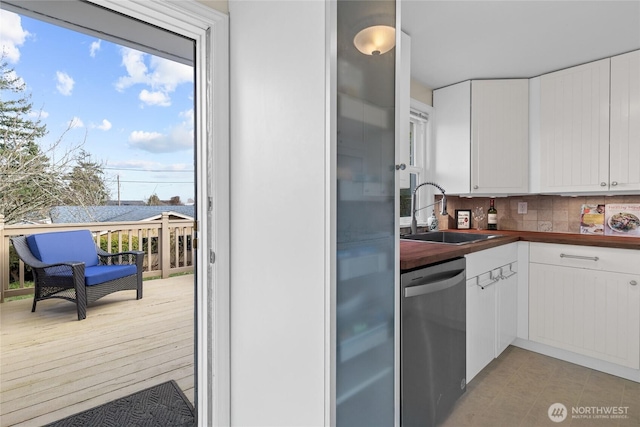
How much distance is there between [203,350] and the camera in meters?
1.41

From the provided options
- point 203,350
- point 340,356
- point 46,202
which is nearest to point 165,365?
point 203,350

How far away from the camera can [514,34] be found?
2.06 m

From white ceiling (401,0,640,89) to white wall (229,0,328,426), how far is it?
1040 millimetres

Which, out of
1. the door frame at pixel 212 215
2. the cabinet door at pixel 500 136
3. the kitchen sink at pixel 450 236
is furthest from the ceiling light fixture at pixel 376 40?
the cabinet door at pixel 500 136

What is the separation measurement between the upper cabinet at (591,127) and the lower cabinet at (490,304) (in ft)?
2.53

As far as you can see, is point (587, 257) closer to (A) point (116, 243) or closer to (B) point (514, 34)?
(B) point (514, 34)

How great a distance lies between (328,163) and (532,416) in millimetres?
1859

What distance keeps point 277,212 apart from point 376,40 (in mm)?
749

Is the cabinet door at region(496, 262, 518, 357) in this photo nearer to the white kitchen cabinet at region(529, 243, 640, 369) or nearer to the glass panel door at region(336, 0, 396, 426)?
the white kitchen cabinet at region(529, 243, 640, 369)

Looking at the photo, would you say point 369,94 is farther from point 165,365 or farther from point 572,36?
point 165,365

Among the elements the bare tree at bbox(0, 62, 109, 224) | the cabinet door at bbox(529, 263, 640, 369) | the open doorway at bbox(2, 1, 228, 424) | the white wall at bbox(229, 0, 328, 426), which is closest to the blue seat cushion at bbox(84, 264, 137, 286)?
the bare tree at bbox(0, 62, 109, 224)

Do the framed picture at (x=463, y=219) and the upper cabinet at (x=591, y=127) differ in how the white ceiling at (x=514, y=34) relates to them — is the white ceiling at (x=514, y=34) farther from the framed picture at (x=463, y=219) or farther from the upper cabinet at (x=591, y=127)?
the framed picture at (x=463, y=219)

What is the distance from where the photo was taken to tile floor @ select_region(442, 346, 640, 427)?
5.60 ft

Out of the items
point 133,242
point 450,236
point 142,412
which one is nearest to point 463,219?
point 450,236
